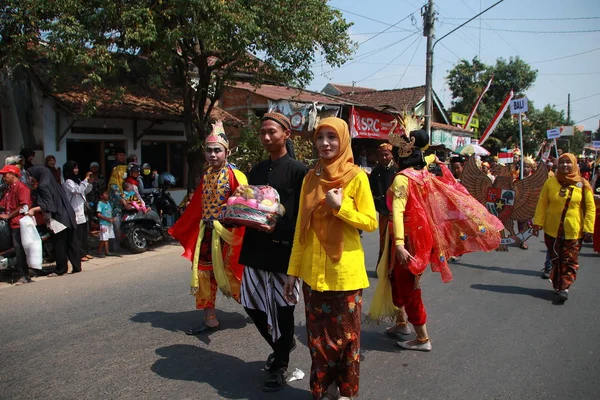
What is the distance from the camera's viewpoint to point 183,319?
4629 millimetres

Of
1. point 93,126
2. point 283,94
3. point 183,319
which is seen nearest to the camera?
point 183,319

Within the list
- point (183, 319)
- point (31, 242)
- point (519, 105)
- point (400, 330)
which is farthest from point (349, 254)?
point (519, 105)

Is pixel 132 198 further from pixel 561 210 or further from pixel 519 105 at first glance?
pixel 519 105

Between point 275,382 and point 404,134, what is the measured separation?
2295 mm

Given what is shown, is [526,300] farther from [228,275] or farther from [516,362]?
[228,275]

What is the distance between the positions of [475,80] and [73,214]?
24.5 m

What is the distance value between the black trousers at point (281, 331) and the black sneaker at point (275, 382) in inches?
1.4

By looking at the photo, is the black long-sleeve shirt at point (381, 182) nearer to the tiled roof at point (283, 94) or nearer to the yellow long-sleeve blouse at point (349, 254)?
the yellow long-sleeve blouse at point (349, 254)

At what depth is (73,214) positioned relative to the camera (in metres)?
6.62

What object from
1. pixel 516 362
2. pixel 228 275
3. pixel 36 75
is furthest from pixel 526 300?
pixel 36 75

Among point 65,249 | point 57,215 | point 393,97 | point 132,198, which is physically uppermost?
point 393,97

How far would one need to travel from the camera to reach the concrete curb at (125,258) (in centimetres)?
702

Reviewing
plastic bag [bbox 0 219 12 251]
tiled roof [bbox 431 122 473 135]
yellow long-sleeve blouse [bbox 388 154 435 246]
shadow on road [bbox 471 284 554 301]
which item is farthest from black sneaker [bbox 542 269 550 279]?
tiled roof [bbox 431 122 473 135]

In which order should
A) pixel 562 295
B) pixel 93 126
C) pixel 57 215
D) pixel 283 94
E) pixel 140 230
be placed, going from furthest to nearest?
pixel 283 94, pixel 93 126, pixel 140 230, pixel 57 215, pixel 562 295
